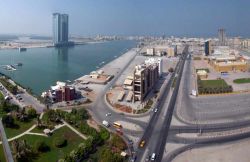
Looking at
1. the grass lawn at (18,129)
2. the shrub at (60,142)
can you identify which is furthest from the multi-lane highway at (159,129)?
the grass lawn at (18,129)

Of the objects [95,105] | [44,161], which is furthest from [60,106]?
[44,161]

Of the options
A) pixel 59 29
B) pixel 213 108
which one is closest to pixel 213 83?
pixel 213 108

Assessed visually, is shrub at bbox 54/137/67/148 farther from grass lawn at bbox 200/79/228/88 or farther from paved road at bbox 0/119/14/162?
grass lawn at bbox 200/79/228/88

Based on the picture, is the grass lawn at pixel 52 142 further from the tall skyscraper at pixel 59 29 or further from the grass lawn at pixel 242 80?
the tall skyscraper at pixel 59 29

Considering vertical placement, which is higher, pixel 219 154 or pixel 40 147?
pixel 40 147

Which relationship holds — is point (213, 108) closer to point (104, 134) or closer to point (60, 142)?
point (104, 134)
